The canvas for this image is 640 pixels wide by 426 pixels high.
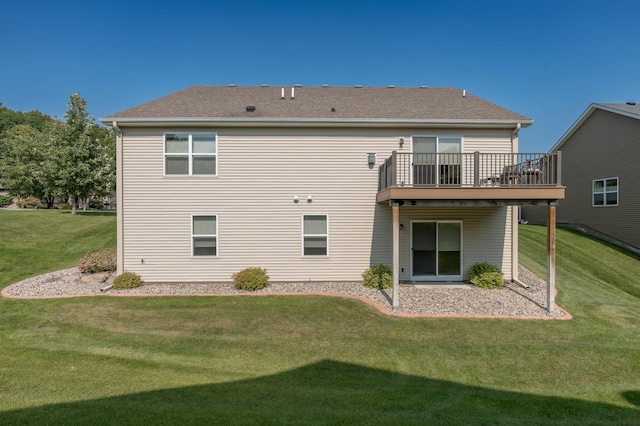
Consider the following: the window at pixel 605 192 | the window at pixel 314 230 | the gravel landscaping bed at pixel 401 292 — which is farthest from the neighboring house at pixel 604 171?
the window at pixel 314 230

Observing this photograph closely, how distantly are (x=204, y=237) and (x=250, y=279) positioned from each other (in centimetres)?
218

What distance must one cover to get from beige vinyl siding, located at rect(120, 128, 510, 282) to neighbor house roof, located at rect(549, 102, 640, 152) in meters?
8.46

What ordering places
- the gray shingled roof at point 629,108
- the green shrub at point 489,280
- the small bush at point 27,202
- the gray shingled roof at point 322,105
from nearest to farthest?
the green shrub at point 489,280 < the gray shingled roof at point 322,105 < the gray shingled roof at point 629,108 < the small bush at point 27,202

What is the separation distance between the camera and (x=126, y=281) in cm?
1003

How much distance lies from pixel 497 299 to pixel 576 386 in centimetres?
434

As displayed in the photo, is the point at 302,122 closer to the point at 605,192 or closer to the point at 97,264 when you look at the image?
the point at 97,264

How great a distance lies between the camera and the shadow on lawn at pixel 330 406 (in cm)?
364

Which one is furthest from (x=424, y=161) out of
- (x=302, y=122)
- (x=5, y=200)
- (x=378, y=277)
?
(x=5, y=200)

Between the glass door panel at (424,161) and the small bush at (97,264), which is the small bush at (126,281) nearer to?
the small bush at (97,264)

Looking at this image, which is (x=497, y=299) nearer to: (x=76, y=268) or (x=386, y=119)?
(x=386, y=119)

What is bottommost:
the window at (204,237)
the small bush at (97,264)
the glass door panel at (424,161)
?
the small bush at (97,264)

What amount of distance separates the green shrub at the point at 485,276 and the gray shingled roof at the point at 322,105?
15.5 feet

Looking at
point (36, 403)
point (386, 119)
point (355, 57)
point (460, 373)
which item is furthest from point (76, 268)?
point (355, 57)

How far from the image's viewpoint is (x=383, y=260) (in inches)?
424
